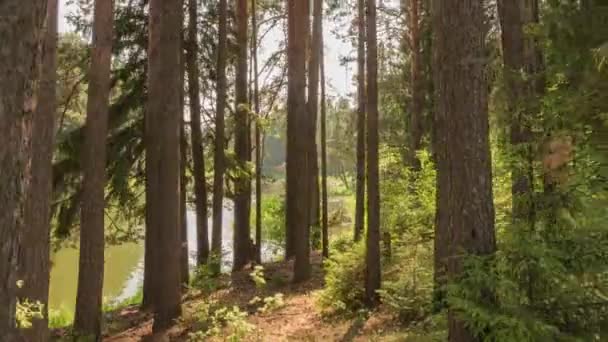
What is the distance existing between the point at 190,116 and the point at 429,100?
6741mm

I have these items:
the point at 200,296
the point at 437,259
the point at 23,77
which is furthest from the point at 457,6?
the point at 200,296

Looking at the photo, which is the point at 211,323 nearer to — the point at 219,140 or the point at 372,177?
the point at 372,177

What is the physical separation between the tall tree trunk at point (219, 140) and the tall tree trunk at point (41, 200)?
633 centimetres

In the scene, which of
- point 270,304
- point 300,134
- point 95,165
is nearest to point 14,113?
point 95,165

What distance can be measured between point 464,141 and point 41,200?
4.56 meters

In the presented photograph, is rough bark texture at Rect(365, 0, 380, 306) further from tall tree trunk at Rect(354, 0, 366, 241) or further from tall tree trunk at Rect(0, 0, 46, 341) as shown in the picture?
tall tree trunk at Rect(0, 0, 46, 341)

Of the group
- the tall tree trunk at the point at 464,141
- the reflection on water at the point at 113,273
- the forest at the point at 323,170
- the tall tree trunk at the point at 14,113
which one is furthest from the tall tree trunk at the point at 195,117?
the tall tree trunk at the point at 14,113

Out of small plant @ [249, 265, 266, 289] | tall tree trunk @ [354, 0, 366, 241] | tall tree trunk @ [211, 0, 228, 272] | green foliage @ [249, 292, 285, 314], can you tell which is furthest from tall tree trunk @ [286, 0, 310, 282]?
small plant @ [249, 265, 266, 289]

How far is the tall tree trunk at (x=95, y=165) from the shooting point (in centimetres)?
809

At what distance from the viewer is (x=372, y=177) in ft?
29.8

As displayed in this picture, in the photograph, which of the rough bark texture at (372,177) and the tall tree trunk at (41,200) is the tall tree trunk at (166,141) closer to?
the tall tree trunk at (41,200)

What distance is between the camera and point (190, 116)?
13539 mm

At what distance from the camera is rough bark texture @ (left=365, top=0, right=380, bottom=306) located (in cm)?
902

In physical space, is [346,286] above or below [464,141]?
below
